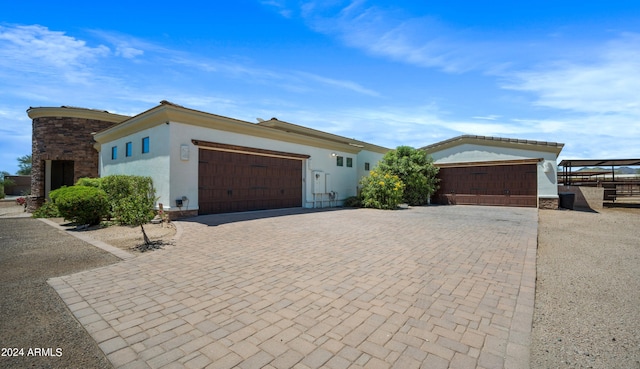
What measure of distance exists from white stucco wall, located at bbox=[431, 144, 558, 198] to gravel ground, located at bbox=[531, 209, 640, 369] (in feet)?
35.0

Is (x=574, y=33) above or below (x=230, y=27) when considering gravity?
below

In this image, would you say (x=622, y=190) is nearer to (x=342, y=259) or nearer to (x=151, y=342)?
(x=342, y=259)

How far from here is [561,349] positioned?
257 cm

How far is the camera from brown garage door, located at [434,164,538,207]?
16.6 m

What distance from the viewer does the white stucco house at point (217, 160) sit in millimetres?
10289

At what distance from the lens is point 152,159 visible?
11016 millimetres

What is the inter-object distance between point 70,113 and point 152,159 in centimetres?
1071

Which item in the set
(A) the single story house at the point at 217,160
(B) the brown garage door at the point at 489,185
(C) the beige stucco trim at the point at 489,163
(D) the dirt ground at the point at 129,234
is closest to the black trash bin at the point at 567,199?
(B) the brown garage door at the point at 489,185

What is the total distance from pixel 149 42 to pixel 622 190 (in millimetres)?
37574

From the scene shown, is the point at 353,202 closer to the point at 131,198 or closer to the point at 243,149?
the point at 243,149

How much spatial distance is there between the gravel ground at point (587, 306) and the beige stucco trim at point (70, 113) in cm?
2198

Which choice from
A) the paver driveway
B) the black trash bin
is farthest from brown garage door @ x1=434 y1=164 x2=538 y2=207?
the paver driveway

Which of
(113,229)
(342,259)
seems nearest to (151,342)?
(342,259)

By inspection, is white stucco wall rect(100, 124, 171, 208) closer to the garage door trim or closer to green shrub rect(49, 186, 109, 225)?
the garage door trim
